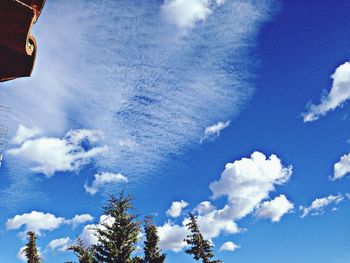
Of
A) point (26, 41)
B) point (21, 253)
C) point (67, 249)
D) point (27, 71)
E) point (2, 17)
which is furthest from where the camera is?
point (21, 253)

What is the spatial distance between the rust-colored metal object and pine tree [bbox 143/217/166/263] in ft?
109

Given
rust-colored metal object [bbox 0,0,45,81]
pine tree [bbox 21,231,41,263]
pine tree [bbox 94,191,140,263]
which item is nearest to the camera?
rust-colored metal object [bbox 0,0,45,81]

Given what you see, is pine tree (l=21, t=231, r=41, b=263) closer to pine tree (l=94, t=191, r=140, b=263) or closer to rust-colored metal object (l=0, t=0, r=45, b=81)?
pine tree (l=94, t=191, r=140, b=263)

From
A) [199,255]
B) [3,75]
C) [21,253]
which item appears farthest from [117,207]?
[3,75]

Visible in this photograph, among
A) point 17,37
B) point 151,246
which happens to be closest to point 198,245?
point 151,246

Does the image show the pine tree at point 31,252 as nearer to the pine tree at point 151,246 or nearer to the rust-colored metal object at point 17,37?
the pine tree at point 151,246

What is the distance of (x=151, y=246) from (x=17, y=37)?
35.6m

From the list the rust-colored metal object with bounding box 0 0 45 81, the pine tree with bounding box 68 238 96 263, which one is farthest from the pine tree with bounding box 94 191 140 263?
the rust-colored metal object with bounding box 0 0 45 81

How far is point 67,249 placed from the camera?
105 feet

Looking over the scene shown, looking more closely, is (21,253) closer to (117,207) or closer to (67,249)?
(67,249)

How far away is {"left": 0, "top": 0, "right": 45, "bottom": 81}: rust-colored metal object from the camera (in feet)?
7.72

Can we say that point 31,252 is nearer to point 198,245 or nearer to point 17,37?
point 198,245

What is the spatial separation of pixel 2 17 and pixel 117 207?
27.5 m

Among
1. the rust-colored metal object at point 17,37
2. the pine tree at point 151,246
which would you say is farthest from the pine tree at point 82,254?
the rust-colored metal object at point 17,37
